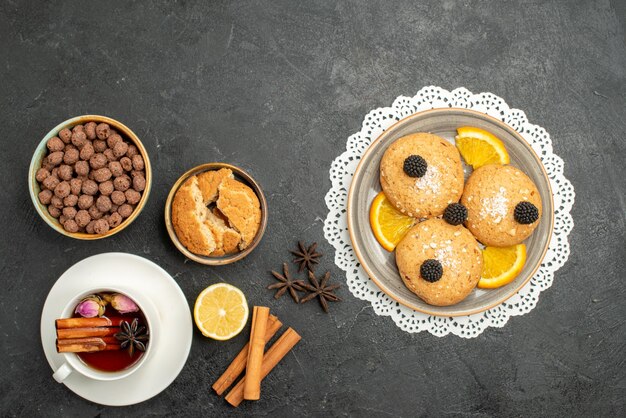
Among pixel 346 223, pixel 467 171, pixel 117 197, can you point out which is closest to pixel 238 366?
pixel 346 223

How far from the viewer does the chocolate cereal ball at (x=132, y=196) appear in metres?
2.77

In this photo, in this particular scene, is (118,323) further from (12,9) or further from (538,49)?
(538,49)

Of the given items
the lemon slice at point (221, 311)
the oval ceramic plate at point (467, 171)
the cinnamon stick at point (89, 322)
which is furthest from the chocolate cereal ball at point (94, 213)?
the oval ceramic plate at point (467, 171)

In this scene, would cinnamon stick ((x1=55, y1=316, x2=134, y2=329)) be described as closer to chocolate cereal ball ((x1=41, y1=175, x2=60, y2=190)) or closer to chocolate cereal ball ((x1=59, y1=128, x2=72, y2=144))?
chocolate cereal ball ((x1=41, y1=175, x2=60, y2=190))

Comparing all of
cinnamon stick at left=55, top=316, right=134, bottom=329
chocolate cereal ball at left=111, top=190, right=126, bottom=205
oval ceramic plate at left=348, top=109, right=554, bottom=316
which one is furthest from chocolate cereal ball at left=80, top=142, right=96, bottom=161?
oval ceramic plate at left=348, top=109, right=554, bottom=316

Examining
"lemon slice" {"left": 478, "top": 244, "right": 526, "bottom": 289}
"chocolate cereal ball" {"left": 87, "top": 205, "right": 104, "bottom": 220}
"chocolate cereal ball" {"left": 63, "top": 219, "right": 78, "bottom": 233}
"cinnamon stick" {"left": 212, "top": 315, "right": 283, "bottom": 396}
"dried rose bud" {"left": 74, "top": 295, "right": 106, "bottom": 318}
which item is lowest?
"cinnamon stick" {"left": 212, "top": 315, "right": 283, "bottom": 396}

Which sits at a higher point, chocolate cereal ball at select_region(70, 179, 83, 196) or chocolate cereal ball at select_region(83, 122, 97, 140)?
chocolate cereal ball at select_region(83, 122, 97, 140)

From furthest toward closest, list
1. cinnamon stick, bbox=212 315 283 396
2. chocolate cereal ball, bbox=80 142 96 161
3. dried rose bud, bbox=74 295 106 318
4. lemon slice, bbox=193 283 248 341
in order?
cinnamon stick, bbox=212 315 283 396 < lemon slice, bbox=193 283 248 341 < chocolate cereal ball, bbox=80 142 96 161 < dried rose bud, bbox=74 295 106 318

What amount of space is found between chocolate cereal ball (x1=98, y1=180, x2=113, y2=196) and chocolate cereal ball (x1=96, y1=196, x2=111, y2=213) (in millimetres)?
23

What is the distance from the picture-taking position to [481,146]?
2979 mm

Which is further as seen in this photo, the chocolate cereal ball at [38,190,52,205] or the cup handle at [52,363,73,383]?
the chocolate cereal ball at [38,190,52,205]

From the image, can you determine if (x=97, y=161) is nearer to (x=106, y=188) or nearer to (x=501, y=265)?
(x=106, y=188)

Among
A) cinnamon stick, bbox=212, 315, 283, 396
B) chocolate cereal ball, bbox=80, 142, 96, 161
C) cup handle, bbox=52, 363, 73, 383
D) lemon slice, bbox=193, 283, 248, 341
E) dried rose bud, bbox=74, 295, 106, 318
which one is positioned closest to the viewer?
cup handle, bbox=52, 363, 73, 383

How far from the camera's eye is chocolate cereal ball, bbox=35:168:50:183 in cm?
274
